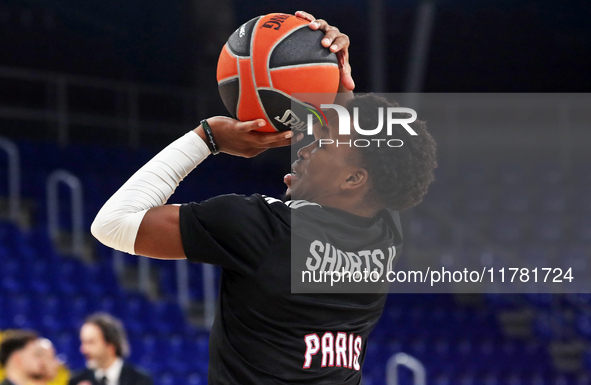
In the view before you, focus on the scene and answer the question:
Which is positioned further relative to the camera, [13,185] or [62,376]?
[13,185]

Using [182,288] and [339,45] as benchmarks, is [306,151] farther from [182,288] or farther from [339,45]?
[182,288]

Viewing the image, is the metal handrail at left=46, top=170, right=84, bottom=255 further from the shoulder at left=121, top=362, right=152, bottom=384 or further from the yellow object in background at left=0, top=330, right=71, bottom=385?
the shoulder at left=121, top=362, right=152, bottom=384

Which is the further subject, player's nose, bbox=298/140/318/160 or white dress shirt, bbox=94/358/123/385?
white dress shirt, bbox=94/358/123/385

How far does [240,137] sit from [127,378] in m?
3.15

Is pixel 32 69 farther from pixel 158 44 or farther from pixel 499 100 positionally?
pixel 499 100

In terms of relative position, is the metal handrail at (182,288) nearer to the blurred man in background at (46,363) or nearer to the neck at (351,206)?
the blurred man in background at (46,363)

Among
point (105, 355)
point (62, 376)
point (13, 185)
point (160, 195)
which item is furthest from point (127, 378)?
point (13, 185)

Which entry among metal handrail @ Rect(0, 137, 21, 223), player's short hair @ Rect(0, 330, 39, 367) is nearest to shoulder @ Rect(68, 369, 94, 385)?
player's short hair @ Rect(0, 330, 39, 367)

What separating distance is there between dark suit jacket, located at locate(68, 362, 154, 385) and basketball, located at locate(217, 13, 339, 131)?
3010 mm

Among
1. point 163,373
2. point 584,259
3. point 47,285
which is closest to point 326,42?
point 163,373

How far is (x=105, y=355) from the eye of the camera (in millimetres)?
4484

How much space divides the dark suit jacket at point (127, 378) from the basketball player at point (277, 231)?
2.88 m

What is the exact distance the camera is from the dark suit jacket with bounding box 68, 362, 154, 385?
4434 millimetres

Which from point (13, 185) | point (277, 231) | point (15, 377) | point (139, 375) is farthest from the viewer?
point (13, 185)
